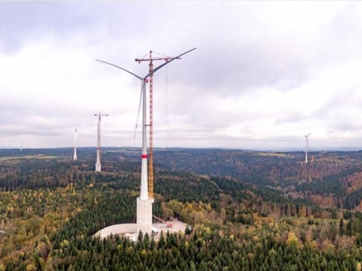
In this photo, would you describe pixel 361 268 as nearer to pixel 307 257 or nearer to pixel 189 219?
pixel 307 257

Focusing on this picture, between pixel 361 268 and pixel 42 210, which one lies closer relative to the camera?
pixel 361 268

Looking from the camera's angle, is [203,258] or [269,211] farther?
[269,211]

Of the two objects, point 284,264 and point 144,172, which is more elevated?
point 144,172

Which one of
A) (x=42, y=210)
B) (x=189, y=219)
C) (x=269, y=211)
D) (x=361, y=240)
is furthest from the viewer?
(x=269, y=211)

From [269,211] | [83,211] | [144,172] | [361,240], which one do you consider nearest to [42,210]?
[83,211]

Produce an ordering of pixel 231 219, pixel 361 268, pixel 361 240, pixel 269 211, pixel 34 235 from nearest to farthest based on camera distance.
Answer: pixel 361 268, pixel 361 240, pixel 34 235, pixel 231 219, pixel 269 211

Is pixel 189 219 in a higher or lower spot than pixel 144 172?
lower

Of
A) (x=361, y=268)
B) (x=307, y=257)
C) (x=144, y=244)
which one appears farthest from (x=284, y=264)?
(x=144, y=244)

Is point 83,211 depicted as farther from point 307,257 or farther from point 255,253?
point 307,257

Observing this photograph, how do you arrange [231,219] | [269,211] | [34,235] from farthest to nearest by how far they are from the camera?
[269,211], [231,219], [34,235]
